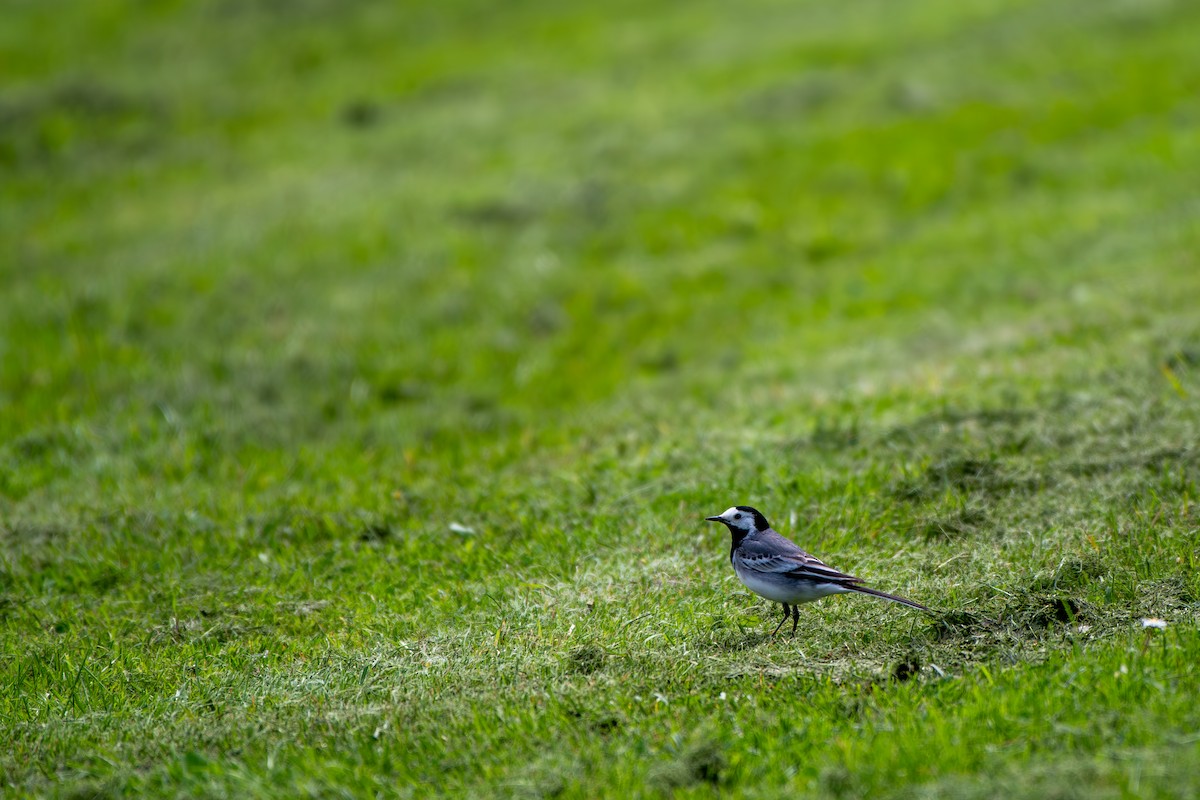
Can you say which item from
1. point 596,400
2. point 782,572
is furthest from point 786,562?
point 596,400

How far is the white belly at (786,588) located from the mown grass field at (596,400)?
0.31 m

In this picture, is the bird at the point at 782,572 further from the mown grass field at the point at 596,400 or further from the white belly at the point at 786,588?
the mown grass field at the point at 596,400

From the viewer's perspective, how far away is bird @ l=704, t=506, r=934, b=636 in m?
5.84

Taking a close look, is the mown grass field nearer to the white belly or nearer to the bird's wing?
the white belly

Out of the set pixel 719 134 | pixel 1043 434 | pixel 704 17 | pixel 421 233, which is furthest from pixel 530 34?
pixel 1043 434

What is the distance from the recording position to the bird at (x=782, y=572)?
5.84 meters

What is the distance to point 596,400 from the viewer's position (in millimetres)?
10992

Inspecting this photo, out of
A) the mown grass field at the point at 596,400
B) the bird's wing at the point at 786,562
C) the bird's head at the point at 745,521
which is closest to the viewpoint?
the mown grass field at the point at 596,400

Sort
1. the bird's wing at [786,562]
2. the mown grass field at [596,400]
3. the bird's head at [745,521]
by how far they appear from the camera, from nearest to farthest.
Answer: the mown grass field at [596,400] → the bird's wing at [786,562] → the bird's head at [745,521]

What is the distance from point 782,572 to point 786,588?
3.7 inches

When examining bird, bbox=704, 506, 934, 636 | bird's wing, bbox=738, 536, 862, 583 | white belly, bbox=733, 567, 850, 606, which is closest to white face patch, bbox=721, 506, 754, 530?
bird, bbox=704, 506, 934, 636

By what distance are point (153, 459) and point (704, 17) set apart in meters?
16.3

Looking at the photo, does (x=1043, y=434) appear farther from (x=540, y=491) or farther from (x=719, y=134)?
(x=719, y=134)

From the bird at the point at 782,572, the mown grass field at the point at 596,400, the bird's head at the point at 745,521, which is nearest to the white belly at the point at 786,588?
the bird at the point at 782,572
